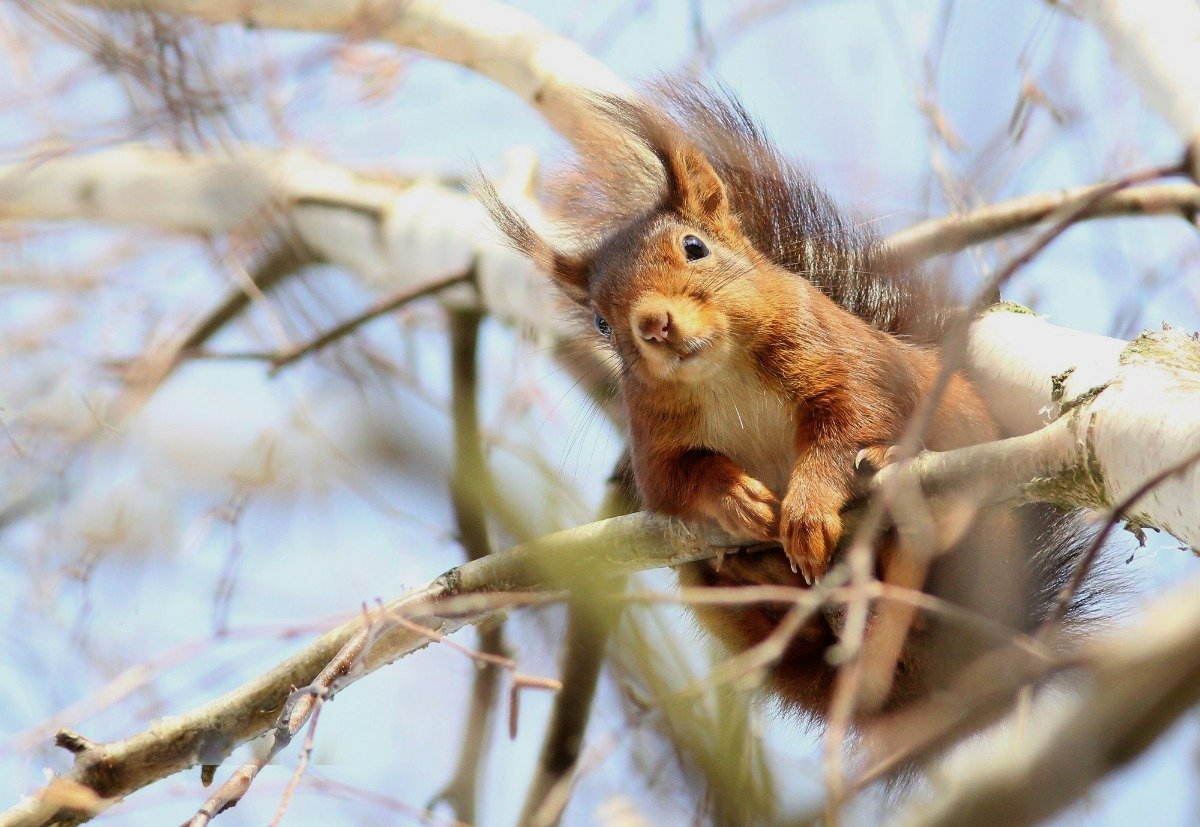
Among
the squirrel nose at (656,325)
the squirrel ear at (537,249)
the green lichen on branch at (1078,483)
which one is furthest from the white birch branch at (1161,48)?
the squirrel ear at (537,249)

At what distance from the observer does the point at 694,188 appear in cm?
316

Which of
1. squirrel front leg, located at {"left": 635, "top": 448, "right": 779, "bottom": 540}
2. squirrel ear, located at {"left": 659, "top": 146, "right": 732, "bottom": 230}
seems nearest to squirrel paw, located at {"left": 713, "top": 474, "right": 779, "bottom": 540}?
squirrel front leg, located at {"left": 635, "top": 448, "right": 779, "bottom": 540}

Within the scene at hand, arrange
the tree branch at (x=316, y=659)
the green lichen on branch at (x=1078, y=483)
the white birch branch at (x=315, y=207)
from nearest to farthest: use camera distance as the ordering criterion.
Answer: the green lichen on branch at (x=1078, y=483), the tree branch at (x=316, y=659), the white birch branch at (x=315, y=207)

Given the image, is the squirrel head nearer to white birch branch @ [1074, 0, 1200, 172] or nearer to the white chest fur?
the white chest fur

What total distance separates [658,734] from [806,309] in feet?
3.57

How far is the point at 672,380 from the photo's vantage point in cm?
275

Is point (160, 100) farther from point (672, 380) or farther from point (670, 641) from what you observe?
point (670, 641)

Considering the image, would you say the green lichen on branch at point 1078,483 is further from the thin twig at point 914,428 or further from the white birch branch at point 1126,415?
Answer: the thin twig at point 914,428

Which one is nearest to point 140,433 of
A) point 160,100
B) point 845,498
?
point 160,100

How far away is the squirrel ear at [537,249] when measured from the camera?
127 inches

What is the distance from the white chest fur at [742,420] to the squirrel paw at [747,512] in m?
0.29

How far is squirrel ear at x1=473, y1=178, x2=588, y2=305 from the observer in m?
3.23

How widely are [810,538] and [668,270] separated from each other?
0.89 meters

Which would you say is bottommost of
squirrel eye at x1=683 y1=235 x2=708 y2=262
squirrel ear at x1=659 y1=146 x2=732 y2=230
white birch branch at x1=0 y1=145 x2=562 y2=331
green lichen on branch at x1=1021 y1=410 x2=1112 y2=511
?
green lichen on branch at x1=1021 y1=410 x2=1112 y2=511
